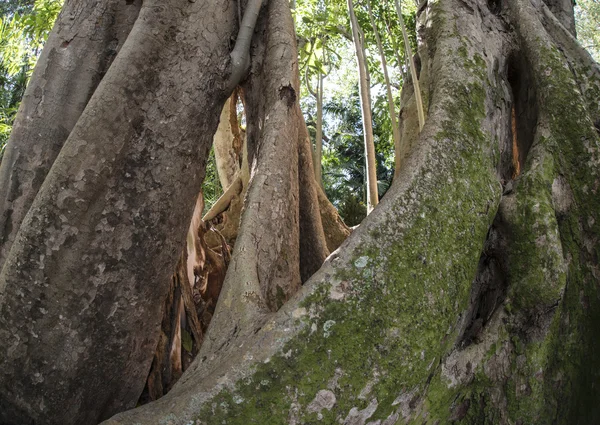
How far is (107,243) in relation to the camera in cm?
206

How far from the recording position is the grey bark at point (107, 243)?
6.33 feet

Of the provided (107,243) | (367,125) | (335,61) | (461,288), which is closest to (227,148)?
(367,125)

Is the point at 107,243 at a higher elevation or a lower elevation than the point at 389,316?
higher

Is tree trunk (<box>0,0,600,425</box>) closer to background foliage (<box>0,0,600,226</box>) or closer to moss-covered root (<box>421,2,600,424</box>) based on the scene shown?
moss-covered root (<box>421,2,600,424</box>)

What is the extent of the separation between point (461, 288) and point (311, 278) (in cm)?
53

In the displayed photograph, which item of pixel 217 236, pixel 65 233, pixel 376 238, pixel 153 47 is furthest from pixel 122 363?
pixel 217 236

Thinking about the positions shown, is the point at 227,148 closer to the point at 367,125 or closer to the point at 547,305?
the point at 367,125

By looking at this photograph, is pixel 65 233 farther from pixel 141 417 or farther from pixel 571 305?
pixel 571 305

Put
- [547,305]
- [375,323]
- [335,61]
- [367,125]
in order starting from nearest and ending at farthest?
[375,323]
[547,305]
[367,125]
[335,61]

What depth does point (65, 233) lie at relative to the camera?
199 centimetres

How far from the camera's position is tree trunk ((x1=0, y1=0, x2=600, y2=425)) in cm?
165

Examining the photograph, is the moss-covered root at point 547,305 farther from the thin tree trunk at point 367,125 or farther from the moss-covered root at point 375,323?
the thin tree trunk at point 367,125

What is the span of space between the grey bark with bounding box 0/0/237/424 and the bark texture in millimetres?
500

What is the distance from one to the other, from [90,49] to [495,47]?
6.41 ft
